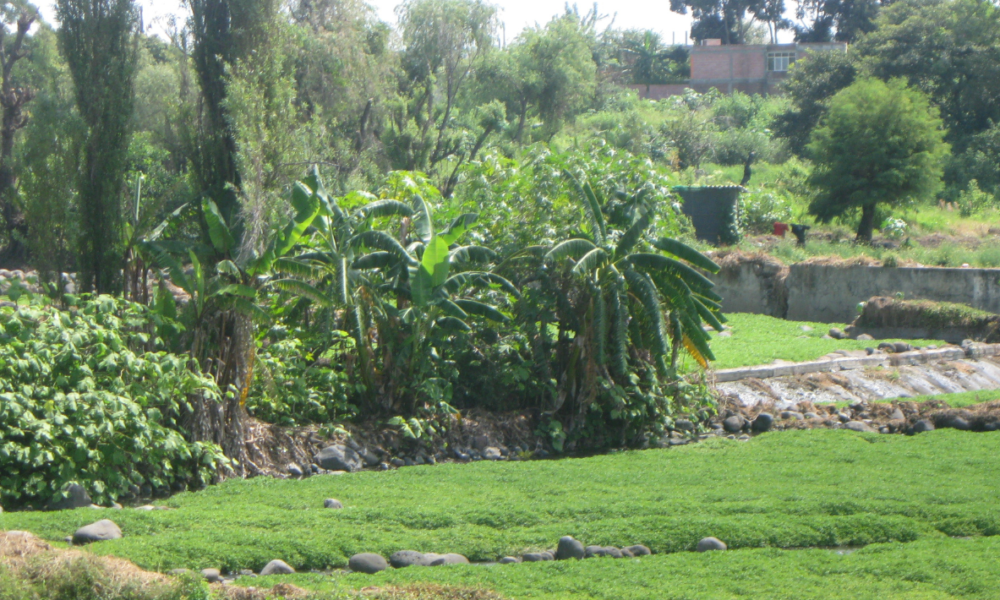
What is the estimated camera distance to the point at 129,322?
998 cm

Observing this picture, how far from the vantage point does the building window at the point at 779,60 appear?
220 feet

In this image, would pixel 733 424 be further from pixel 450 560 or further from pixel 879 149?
pixel 879 149

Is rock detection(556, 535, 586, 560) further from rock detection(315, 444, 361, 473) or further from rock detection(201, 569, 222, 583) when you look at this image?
rock detection(315, 444, 361, 473)

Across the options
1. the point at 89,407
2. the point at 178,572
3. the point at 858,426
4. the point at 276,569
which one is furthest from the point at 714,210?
the point at 178,572

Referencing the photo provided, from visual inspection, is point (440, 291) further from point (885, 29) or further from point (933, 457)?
point (885, 29)

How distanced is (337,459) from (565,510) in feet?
13.0

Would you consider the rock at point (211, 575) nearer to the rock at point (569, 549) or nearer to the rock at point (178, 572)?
the rock at point (178, 572)

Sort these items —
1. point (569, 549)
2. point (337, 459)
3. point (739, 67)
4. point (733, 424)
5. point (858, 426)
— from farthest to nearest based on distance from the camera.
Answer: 1. point (739, 67)
2. point (733, 424)
3. point (858, 426)
4. point (337, 459)
5. point (569, 549)

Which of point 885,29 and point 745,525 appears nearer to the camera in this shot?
point 745,525

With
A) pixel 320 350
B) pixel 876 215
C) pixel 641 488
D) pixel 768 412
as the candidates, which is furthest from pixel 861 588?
pixel 876 215

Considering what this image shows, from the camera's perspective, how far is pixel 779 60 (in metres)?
67.3

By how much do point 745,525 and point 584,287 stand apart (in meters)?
6.19

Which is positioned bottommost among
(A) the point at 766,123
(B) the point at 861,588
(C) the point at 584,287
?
(B) the point at 861,588

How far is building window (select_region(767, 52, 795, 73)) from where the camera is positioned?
66.9 meters
